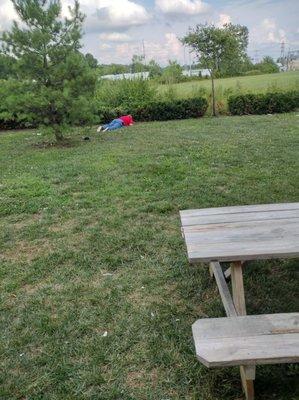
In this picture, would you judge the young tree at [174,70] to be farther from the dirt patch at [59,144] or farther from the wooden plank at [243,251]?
the wooden plank at [243,251]

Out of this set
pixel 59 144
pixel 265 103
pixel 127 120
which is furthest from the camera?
pixel 265 103

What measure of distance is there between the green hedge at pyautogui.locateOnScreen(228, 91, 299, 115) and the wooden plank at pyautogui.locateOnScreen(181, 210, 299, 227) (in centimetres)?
1152

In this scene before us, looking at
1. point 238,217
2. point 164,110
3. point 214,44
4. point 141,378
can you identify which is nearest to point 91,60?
point 164,110

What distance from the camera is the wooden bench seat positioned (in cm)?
165

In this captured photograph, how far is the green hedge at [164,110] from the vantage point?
13.4 meters

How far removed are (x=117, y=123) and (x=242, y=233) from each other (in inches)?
389

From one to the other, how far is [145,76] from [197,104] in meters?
3.16

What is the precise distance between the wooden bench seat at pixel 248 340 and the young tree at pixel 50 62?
24.5ft

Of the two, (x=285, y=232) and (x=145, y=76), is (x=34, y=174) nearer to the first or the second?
(x=285, y=232)

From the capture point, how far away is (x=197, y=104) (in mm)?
13531

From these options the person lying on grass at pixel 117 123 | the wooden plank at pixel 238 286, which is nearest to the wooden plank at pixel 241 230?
the wooden plank at pixel 238 286

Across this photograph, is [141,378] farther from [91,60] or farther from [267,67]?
[267,67]

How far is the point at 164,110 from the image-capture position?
1346 centimetres

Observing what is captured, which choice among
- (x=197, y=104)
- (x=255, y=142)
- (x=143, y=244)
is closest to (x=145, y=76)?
(x=197, y=104)
